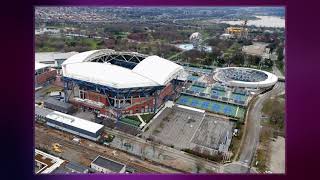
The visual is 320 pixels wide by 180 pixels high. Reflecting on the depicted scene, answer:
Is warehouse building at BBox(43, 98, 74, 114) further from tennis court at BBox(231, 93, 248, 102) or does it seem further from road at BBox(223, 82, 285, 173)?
tennis court at BBox(231, 93, 248, 102)

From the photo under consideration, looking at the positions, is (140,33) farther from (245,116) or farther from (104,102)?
(245,116)

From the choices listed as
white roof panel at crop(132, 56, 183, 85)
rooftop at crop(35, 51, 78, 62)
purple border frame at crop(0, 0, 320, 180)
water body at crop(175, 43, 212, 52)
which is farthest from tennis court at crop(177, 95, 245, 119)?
purple border frame at crop(0, 0, 320, 180)

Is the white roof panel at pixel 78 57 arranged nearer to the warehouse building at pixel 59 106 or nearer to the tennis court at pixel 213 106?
the warehouse building at pixel 59 106

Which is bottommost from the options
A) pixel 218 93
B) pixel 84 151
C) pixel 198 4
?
pixel 84 151

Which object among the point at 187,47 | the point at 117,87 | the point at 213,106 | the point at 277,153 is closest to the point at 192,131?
the point at 213,106

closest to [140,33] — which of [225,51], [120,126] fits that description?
[225,51]

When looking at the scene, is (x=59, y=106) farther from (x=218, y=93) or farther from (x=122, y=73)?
(x=218, y=93)
